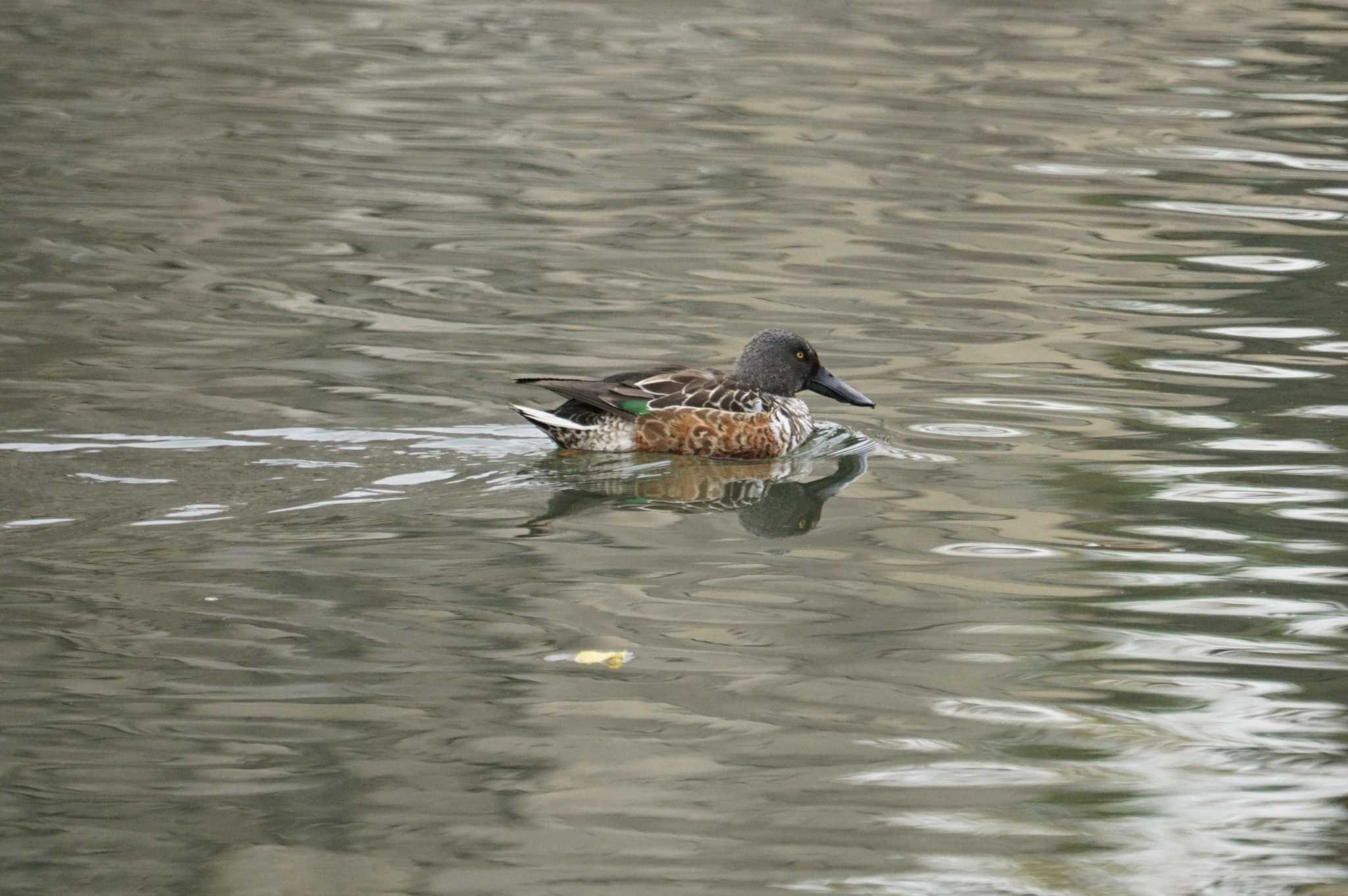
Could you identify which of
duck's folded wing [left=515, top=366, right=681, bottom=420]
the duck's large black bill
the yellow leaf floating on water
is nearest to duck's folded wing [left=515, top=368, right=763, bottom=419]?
duck's folded wing [left=515, top=366, right=681, bottom=420]

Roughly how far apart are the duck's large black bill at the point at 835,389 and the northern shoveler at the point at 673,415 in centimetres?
2

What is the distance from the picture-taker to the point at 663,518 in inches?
334

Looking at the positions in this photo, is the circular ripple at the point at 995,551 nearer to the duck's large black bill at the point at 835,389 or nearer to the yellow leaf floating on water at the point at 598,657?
the yellow leaf floating on water at the point at 598,657

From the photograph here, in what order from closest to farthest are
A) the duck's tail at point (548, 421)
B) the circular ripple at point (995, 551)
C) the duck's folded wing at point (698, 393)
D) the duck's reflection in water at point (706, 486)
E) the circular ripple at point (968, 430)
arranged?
the circular ripple at point (995, 551)
the duck's reflection in water at point (706, 486)
the duck's tail at point (548, 421)
the duck's folded wing at point (698, 393)
the circular ripple at point (968, 430)

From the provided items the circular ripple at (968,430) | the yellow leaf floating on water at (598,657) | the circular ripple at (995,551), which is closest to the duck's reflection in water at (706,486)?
the circular ripple at (968,430)

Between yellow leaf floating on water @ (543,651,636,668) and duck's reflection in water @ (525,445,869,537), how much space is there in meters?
1.50

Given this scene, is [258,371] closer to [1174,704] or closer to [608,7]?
[1174,704]

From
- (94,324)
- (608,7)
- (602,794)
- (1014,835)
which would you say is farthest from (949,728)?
(608,7)

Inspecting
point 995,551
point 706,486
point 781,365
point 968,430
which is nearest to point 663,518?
point 706,486

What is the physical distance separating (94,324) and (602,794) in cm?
681

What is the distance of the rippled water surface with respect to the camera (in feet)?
18.0

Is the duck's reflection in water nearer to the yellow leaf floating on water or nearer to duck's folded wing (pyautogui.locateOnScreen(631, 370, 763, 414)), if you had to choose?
duck's folded wing (pyautogui.locateOnScreen(631, 370, 763, 414))

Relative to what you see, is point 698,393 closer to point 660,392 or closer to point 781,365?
point 660,392

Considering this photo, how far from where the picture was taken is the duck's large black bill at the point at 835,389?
390 inches
